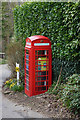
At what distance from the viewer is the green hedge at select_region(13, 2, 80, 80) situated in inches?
202

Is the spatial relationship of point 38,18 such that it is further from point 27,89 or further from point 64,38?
point 27,89

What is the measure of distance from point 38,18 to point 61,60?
185 centimetres

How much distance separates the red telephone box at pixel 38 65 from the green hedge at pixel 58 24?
262 mm

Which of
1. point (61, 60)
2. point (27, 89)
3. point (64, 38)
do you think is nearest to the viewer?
point (64, 38)

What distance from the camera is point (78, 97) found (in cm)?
420

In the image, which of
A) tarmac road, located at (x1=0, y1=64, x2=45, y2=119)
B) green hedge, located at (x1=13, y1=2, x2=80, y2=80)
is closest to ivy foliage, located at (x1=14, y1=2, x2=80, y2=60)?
green hedge, located at (x1=13, y1=2, x2=80, y2=80)

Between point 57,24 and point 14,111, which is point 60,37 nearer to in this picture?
point 57,24

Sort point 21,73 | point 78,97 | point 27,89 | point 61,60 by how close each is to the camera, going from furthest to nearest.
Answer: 1. point 21,73
2. point 27,89
3. point 61,60
4. point 78,97

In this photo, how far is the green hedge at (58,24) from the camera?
16.8ft

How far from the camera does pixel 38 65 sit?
5.94 m

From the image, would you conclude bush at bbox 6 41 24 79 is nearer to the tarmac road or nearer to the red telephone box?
the red telephone box

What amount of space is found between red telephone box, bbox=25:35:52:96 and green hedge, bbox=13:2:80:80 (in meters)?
0.26

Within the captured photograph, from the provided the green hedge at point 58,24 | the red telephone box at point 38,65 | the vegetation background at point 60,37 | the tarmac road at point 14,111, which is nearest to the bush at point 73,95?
the vegetation background at point 60,37

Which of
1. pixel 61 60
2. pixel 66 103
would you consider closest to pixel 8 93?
pixel 61 60
